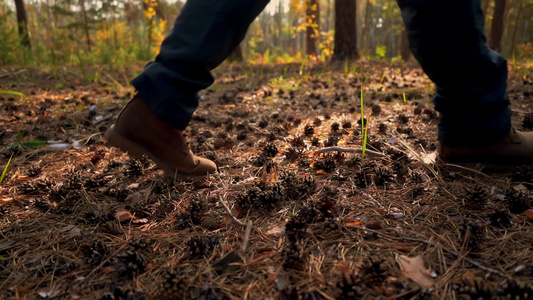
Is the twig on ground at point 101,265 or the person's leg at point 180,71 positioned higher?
the person's leg at point 180,71

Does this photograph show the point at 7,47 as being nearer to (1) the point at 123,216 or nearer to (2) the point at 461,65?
(1) the point at 123,216

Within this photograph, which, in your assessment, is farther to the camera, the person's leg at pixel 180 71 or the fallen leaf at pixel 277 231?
the person's leg at pixel 180 71

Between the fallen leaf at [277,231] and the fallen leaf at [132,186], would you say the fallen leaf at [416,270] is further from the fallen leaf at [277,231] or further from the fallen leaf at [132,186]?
the fallen leaf at [132,186]

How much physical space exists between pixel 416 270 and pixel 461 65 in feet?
3.28

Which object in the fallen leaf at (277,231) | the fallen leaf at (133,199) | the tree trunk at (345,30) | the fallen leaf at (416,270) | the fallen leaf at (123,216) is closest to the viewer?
the fallen leaf at (416,270)

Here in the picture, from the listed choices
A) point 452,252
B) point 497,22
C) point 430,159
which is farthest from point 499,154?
point 497,22

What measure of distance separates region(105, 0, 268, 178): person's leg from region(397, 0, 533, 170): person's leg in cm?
78

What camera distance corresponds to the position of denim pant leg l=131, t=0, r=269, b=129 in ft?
4.42

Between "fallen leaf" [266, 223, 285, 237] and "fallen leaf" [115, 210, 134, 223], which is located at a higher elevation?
"fallen leaf" [115, 210, 134, 223]

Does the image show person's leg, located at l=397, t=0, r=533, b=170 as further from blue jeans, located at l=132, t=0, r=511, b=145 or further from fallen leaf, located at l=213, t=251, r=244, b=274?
fallen leaf, located at l=213, t=251, r=244, b=274

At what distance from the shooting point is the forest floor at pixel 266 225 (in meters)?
0.92

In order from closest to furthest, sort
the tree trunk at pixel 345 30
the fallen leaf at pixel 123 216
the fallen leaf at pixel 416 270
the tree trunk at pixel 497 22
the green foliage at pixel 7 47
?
the fallen leaf at pixel 416 270 → the fallen leaf at pixel 123 216 → the green foliage at pixel 7 47 → the tree trunk at pixel 345 30 → the tree trunk at pixel 497 22

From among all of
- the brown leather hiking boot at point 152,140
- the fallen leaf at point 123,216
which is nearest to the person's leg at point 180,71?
the brown leather hiking boot at point 152,140

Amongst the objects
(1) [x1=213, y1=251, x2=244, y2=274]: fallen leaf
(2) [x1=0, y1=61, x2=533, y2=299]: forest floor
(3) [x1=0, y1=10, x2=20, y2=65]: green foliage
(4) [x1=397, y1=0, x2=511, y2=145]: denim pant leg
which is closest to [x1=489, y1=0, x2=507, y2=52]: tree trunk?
(2) [x1=0, y1=61, x2=533, y2=299]: forest floor
